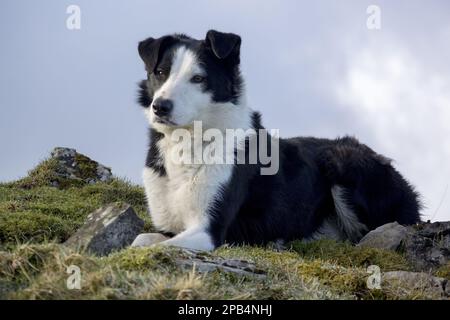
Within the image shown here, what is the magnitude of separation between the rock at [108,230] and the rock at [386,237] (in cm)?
321

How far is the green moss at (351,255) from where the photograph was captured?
10023 mm

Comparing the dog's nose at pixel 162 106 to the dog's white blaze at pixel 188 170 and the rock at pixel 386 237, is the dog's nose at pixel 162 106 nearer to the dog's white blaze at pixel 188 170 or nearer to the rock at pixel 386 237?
the dog's white blaze at pixel 188 170

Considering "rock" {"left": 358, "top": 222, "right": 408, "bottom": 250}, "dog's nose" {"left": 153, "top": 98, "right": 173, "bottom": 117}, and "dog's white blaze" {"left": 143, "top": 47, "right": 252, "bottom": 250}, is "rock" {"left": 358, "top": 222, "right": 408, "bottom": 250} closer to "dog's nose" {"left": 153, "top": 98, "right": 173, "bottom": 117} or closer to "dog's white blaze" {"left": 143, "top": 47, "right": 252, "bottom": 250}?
"dog's white blaze" {"left": 143, "top": 47, "right": 252, "bottom": 250}

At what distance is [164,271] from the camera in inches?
269

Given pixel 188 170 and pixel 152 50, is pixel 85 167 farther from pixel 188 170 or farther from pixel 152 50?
pixel 152 50

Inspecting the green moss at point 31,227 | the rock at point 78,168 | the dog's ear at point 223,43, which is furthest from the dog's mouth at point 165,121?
the rock at point 78,168

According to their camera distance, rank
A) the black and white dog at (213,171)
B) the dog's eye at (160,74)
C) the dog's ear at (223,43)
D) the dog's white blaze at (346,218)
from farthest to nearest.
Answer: the dog's white blaze at (346,218) → the dog's ear at (223,43) → the dog's eye at (160,74) → the black and white dog at (213,171)

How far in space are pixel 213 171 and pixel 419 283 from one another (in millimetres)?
2759

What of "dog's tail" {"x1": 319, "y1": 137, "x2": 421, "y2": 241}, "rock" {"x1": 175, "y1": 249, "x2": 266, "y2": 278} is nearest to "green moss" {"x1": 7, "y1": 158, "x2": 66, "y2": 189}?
"dog's tail" {"x1": 319, "y1": 137, "x2": 421, "y2": 241}

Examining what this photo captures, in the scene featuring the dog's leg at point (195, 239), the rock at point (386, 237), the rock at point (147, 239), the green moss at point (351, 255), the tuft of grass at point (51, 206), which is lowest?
the green moss at point (351, 255)

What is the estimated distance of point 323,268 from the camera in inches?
321

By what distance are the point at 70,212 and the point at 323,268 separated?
5.20 m

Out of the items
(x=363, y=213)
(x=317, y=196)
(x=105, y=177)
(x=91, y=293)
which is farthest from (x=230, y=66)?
(x=105, y=177)
